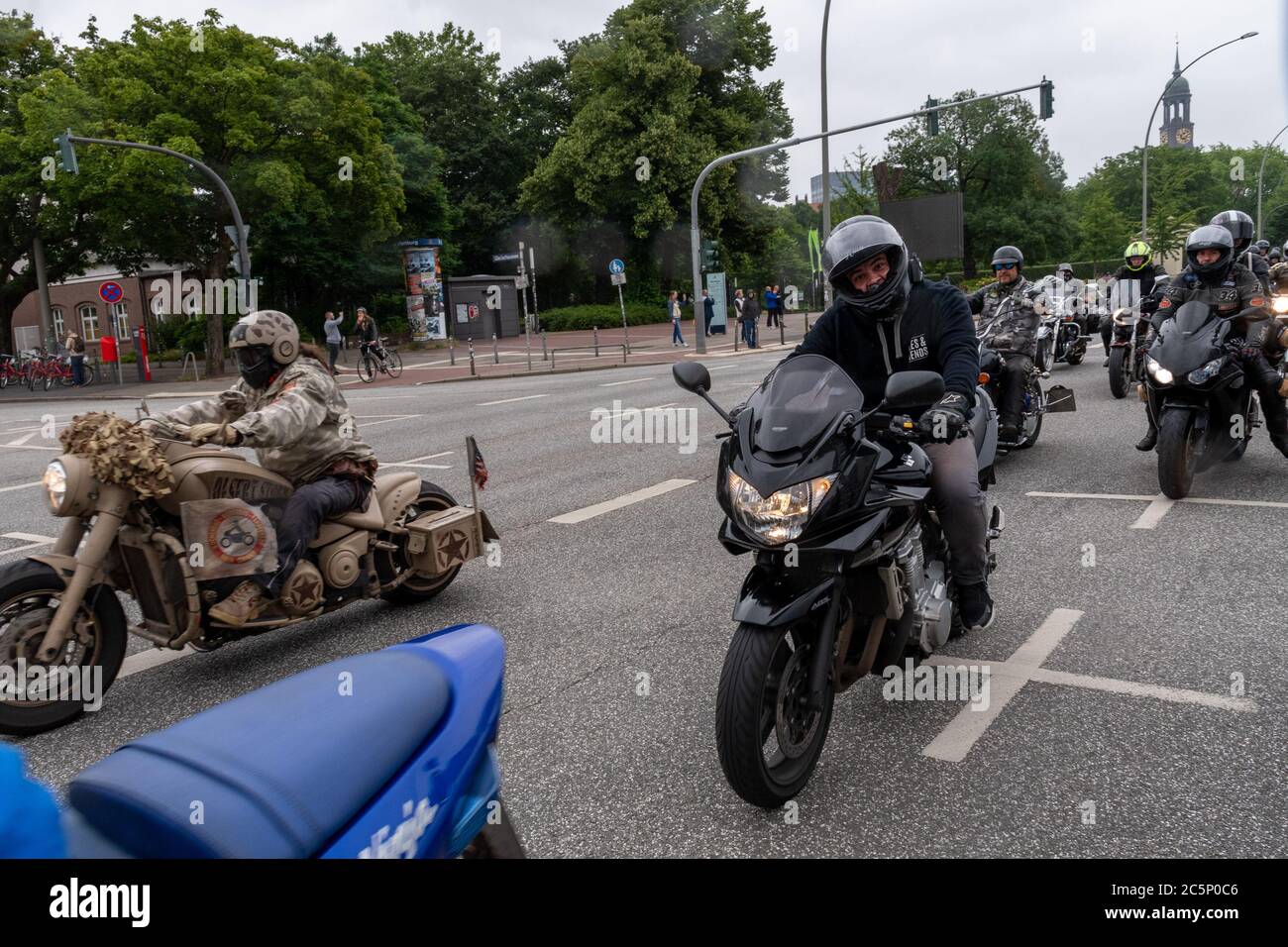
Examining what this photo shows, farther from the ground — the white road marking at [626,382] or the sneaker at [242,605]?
the white road marking at [626,382]

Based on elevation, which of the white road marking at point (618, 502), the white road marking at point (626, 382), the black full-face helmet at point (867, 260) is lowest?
the white road marking at point (618, 502)

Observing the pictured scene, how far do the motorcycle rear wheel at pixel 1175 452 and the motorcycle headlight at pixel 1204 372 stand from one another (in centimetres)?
22

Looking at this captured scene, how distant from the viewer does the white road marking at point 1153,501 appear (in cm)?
659

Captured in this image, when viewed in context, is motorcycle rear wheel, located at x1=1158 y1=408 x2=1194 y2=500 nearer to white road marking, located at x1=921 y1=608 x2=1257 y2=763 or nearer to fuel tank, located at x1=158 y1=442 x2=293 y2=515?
white road marking, located at x1=921 y1=608 x2=1257 y2=763

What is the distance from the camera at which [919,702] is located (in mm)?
3955

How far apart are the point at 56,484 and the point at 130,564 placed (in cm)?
44

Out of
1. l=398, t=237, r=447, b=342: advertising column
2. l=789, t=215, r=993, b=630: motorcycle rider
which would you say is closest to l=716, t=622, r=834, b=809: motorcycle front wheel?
l=789, t=215, r=993, b=630: motorcycle rider

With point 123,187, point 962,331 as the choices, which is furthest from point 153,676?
point 123,187

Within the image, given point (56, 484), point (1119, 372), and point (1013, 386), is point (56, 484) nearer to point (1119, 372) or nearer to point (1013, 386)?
point (1013, 386)

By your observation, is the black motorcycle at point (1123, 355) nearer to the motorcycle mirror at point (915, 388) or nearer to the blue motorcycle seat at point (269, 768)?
the motorcycle mirror at point (915, 388)

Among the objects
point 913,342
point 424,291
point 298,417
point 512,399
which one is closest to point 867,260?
point 913,342

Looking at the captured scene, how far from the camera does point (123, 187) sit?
28.0m

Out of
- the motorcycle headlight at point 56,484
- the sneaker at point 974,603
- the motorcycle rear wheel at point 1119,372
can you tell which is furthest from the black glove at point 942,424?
the motorcycle rear wheel at point 1119,372
